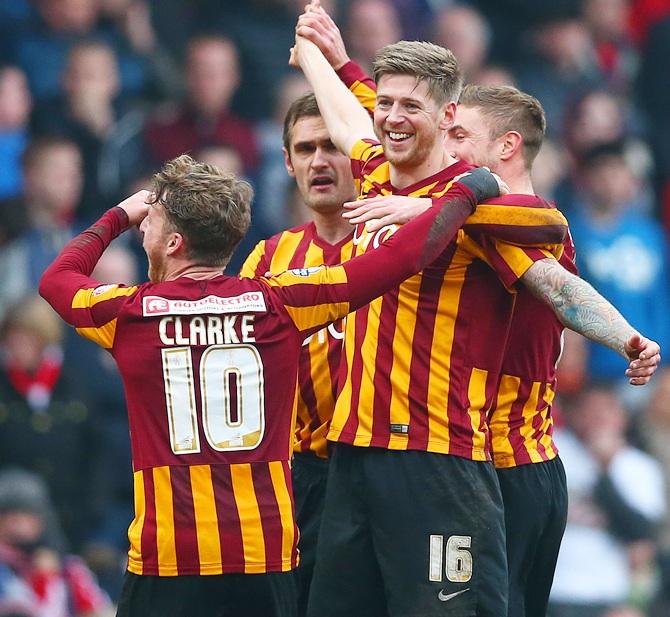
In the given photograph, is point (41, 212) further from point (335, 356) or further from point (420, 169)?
point (420, 169)

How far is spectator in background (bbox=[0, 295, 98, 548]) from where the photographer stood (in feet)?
28.8

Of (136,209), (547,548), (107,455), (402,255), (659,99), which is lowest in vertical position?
(107,455)

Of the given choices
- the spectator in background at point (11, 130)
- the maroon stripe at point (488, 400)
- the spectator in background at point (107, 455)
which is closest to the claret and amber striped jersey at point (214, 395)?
the maroon stripe at point (488, 400)

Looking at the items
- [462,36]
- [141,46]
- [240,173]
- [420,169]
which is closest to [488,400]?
[420,169]

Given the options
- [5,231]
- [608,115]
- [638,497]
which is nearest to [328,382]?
[5,231]

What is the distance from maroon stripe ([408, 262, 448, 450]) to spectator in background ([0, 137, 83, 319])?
439 centimetres

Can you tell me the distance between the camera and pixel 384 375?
17.4ft

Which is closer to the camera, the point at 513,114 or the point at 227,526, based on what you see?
the point at 227,526

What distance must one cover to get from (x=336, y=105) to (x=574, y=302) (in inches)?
52.2

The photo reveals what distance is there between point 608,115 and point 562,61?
0.57 meters

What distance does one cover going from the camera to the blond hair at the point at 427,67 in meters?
5.36

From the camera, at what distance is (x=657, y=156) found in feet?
41.9

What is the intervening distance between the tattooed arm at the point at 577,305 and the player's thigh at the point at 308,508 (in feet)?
4.14

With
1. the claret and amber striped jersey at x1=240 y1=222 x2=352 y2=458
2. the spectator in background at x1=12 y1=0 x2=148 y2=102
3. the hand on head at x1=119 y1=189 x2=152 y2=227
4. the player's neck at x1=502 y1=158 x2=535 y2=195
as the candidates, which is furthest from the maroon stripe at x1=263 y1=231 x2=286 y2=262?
the spectator in background at x1=12 y1=0 x2=148 y2=102
